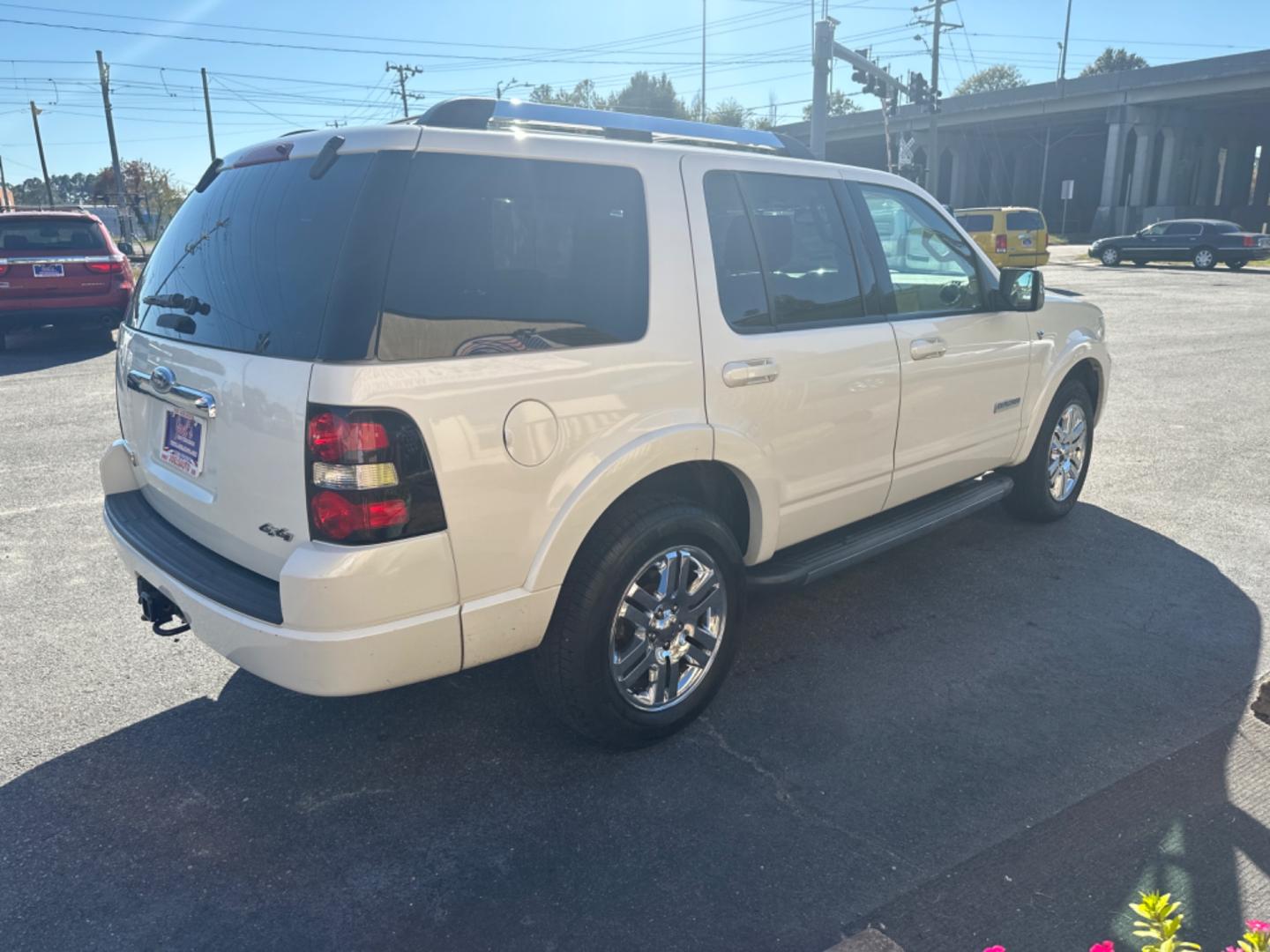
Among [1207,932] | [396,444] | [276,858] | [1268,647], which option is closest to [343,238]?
[396,444]

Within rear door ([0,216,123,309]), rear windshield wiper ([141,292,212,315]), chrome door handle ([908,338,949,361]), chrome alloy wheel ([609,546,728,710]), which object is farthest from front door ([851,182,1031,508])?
rear door ([0,216,123,309])

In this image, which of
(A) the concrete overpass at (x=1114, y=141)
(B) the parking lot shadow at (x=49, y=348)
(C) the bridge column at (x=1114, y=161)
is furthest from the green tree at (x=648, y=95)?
(B) the parking lot shadow at (x=49, y=348)

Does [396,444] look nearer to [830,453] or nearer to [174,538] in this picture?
[174,538]

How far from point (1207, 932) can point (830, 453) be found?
1.98 m

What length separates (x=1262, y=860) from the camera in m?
2.72

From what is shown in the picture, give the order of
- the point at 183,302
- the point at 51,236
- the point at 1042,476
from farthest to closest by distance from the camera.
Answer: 1. the point at 51,236
2. the point at 1042,476
3. the point at 183,302

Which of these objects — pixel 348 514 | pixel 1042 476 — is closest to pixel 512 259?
pixel 348 514

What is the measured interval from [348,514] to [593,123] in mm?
1656

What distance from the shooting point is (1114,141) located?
149ft

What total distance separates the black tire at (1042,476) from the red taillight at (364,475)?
386cm

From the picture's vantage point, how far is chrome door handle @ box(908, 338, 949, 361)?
4145 millimetres

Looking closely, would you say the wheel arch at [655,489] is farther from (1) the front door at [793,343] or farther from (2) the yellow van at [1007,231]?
(2) the yellow van at [1007,231]

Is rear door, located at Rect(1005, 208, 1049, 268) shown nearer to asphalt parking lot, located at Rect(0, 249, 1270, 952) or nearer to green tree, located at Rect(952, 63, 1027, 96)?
asphalt parking lot, located at Rect(0, 249, 1270, 952)

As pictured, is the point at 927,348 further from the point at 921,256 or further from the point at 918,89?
the point at 918,89
